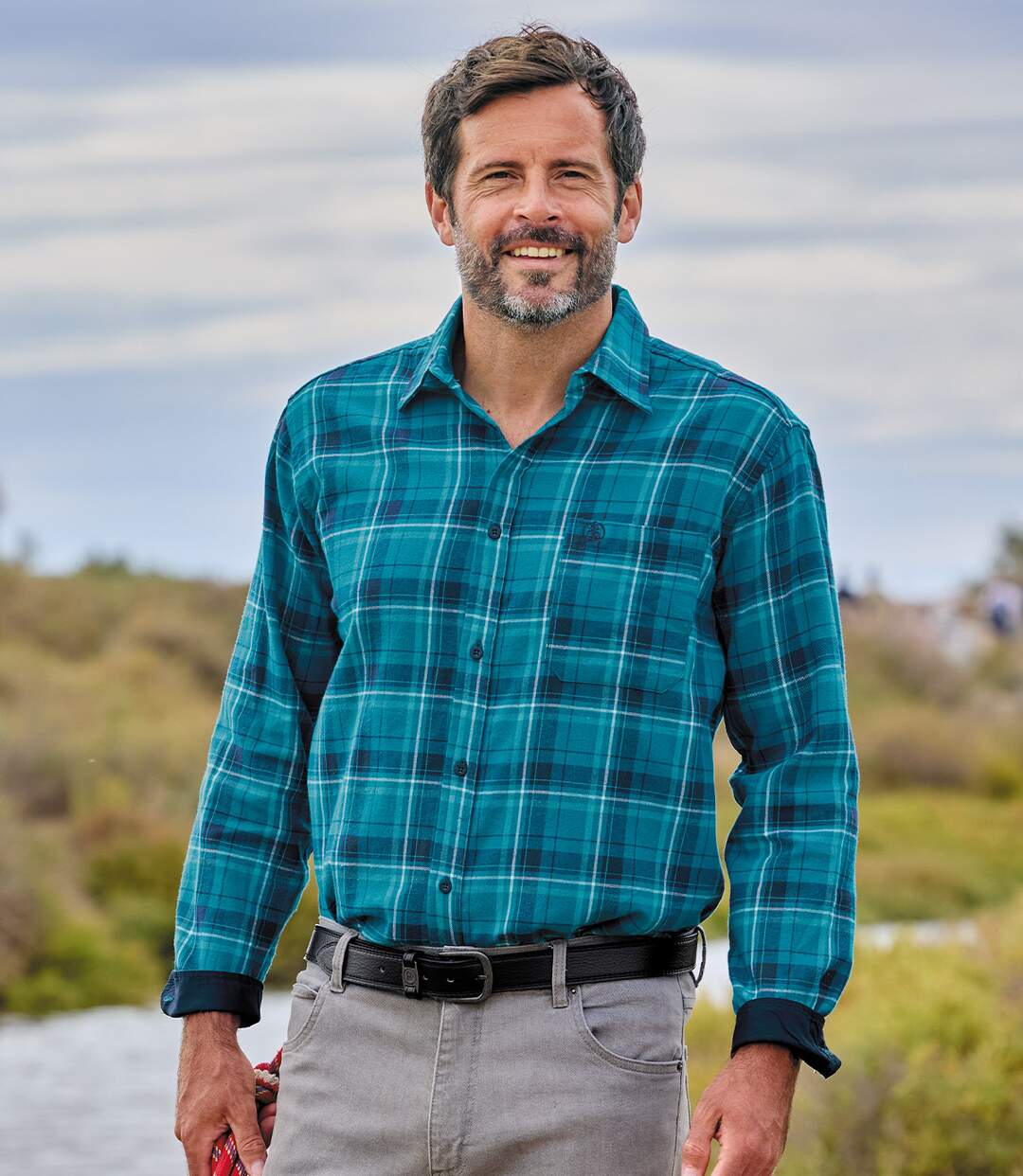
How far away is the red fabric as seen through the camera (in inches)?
96.8

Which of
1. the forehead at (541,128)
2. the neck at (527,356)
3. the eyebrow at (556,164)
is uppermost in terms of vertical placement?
the forehead at (541,128)

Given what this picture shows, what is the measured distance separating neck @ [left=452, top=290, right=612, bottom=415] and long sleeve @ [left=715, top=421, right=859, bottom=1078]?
30 centimetres

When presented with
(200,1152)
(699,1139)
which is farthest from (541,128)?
(200,1152)

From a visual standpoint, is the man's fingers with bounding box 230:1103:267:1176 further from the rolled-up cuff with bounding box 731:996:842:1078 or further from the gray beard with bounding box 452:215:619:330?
the gray beard with bounding box 452:215:619:330

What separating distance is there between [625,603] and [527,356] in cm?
38

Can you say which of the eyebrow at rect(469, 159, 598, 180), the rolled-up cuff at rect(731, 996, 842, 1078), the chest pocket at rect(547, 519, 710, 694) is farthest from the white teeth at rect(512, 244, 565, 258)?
the rolled-up cuff at rect(731, 996, 842, 1078)

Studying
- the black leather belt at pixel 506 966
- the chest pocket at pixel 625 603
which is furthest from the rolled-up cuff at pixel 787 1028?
the chest pocket at pixel 625 603

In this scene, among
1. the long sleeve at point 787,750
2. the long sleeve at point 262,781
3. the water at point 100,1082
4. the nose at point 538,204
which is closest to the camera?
the long sleeve at point 787,750

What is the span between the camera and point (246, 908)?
101 inches

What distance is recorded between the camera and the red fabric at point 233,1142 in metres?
2.46

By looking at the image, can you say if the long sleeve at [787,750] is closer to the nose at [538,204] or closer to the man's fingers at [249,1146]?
the nose at [538,204]

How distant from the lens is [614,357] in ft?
8.13

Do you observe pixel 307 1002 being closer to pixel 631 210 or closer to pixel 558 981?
pixel 558 981

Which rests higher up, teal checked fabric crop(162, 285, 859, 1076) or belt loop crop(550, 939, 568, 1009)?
teal checked fabric crop(162, 285, 859, 1076)
